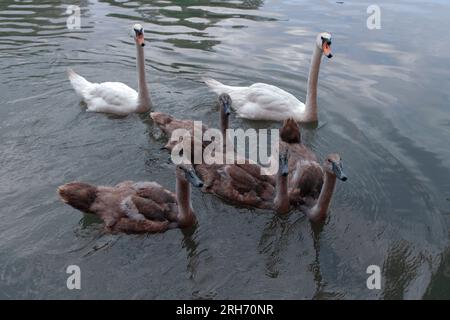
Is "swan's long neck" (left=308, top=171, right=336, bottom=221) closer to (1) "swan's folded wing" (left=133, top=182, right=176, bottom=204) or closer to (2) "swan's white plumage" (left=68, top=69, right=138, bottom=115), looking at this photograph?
(1) "swan's folded wing" (left=133, top=182, right=176, bottom=204)

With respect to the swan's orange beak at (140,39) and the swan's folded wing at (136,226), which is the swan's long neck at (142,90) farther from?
the swan's folded wing at (136,226)

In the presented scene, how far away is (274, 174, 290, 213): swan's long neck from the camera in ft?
23.8

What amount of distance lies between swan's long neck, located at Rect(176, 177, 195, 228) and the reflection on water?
0.20 meters

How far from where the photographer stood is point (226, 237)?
6.96 meters

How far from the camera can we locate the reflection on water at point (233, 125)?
6.37m

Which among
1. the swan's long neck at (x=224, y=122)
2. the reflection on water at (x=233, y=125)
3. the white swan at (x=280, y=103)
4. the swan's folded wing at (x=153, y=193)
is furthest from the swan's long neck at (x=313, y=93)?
the swan's folded wing at (x=153, y=193)

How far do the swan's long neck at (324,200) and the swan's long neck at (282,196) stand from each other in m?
0.39

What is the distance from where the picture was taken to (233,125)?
10328 millimetres

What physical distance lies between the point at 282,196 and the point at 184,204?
1.45 meters

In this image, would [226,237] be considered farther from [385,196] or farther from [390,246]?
[385,196]

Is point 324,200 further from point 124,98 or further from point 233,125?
point 124,98

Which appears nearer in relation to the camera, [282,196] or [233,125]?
[282,196]

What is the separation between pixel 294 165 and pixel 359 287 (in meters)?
2.53

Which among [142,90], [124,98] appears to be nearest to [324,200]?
[142,90]
